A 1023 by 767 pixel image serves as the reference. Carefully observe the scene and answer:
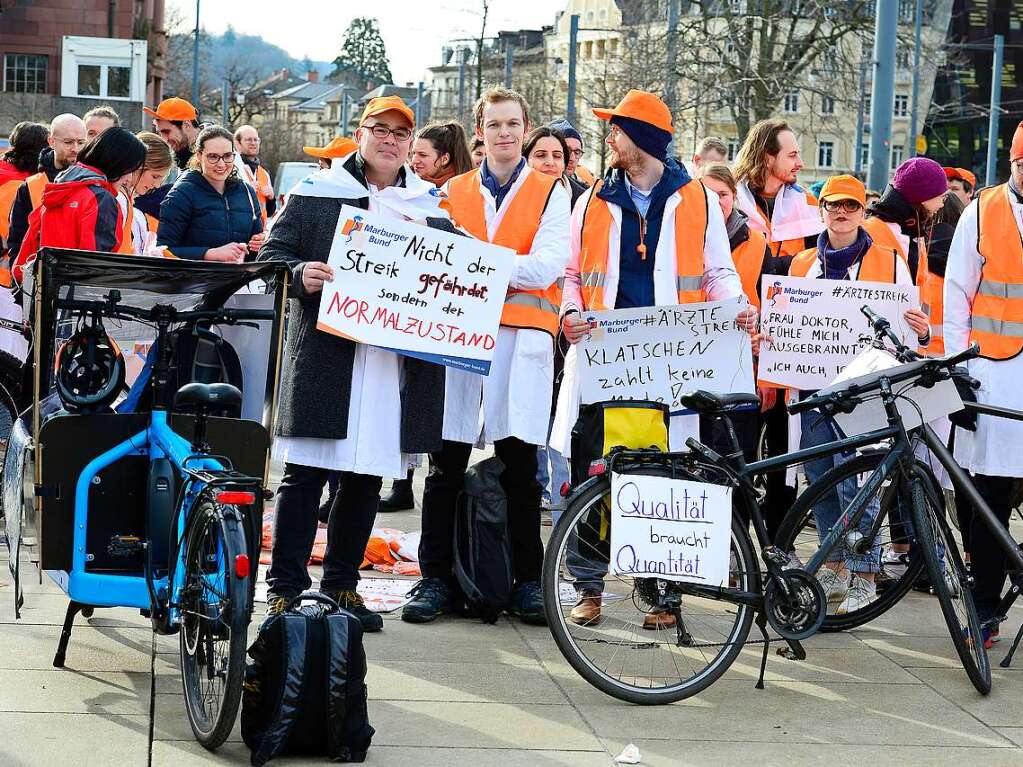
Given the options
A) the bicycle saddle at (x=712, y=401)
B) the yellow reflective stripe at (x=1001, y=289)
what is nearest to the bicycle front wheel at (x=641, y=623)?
the bicycle saddle at (x=712, y=401)

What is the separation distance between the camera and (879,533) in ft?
19.8

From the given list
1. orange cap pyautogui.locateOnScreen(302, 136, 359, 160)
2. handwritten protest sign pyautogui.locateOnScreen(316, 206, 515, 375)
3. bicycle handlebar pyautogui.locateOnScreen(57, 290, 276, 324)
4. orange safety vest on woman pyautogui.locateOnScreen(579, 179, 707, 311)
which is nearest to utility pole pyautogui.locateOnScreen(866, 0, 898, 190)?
orange cap pyautogui.locateOnScreen(302, 136, 359, 160)

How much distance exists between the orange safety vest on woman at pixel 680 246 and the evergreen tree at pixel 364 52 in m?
146

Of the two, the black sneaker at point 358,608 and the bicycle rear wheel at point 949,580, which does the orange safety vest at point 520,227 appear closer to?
the black sneaker at point 358,608

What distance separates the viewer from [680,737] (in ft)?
17.1

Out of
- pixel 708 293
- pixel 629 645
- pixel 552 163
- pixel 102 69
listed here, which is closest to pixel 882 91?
pixel 552 163

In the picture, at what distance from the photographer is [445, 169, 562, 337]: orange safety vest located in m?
6.66

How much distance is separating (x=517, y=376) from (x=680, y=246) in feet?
2.84

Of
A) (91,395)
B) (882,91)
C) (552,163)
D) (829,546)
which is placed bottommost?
(829,546)

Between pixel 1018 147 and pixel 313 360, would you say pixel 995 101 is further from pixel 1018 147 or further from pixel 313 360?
pixel 313 360

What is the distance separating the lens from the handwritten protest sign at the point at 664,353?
6367mm

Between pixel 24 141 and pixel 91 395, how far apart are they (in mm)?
5020

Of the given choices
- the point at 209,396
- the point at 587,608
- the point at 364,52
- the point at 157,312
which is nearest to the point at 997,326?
the point at 587,608

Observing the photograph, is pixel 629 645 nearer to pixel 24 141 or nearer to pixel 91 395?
pixel 91 395
